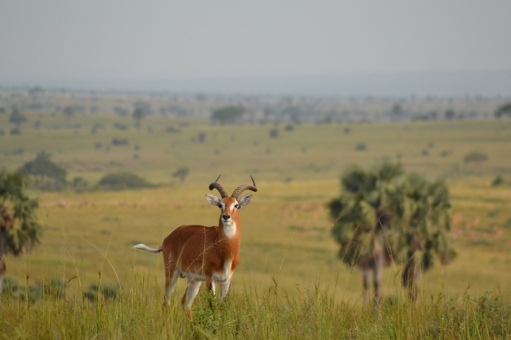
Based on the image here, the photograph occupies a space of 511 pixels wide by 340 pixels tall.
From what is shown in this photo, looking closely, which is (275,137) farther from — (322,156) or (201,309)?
(201,309)

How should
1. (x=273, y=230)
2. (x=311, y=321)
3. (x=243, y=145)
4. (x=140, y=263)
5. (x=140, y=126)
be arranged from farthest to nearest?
(x=140, y=126) < (x=243, y=145) < (x=273, y=230) < (x=140, y=263) < (x=311, y=321)

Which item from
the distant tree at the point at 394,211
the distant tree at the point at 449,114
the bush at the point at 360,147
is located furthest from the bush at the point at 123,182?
the distant tree at the point at 449,114

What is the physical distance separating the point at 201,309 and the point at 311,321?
1011mm

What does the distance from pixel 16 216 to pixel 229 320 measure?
25592mm

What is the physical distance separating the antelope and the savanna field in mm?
163

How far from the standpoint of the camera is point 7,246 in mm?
27625

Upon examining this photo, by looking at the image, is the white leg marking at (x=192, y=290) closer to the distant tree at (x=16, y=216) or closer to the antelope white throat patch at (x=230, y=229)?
the antelope white throat patch at (x=230, y=229)

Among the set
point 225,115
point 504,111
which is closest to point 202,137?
point 225,115

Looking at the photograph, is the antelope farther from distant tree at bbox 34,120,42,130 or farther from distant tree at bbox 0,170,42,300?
distant tree at bbox 34,120,42,130

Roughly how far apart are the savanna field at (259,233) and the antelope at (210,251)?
16 cm

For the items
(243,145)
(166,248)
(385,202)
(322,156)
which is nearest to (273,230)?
(385,202)

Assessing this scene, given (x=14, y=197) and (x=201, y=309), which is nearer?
(x=201, y=309)

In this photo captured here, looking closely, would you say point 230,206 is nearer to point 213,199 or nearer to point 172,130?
point 213,199

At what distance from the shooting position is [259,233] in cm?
6228
